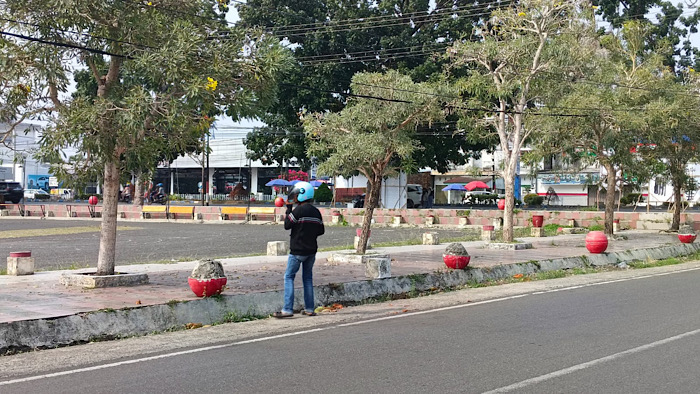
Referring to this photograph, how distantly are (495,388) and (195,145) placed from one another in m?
10.3

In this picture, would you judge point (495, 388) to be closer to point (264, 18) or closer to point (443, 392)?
point (443, 392)

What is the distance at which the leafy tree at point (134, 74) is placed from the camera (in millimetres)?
13492

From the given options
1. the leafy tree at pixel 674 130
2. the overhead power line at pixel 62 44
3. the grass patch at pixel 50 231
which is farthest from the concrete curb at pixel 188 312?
the grass patch at pixel 50 231

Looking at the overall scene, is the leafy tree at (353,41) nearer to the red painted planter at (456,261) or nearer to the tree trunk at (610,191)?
the tree trunk at (610,191)

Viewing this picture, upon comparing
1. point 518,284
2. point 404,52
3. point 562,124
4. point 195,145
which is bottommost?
point 518,284

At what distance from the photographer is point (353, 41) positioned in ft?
148

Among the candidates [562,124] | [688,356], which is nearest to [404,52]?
[562,124]

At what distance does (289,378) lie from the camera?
7.63 metres

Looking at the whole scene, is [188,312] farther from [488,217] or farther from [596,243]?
[488,217]

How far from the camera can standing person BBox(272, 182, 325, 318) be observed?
1145cm

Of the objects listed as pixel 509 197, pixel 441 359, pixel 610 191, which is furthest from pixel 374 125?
pixel 610 191

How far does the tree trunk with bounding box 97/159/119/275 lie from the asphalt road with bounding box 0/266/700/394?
458 cm

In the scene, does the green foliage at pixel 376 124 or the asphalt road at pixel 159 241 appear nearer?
the green foliage at pixel 376 124

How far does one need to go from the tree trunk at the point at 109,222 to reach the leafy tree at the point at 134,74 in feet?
0.06
